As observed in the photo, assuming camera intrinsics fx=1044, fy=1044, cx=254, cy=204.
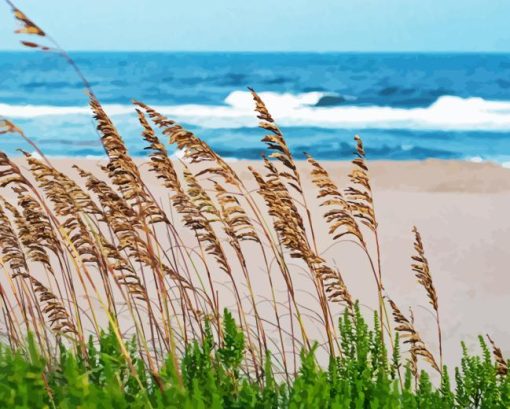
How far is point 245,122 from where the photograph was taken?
33.3m

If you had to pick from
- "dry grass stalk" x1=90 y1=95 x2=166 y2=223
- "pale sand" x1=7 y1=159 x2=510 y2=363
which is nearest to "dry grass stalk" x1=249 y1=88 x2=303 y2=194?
"dry grass stalk" x1=90 y1=95 x2=166 y2=223

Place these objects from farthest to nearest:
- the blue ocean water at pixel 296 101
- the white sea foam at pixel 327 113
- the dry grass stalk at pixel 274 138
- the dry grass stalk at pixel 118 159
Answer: the white sea foam at pixel 327 113 → the blue ocean water at pixel 296 101 → the dry grass stalk at pixel 274 138 → the dry grass stalk at pixel 118 159

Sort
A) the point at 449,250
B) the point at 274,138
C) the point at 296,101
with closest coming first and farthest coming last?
1. the point at 274,138
2. the point at 449,250
3. the point at 296,101

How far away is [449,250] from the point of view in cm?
938

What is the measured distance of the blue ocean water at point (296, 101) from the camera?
29.4m

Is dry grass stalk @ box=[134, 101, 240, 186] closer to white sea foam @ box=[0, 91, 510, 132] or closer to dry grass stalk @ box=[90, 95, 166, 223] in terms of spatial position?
dry grass stalk @ box=[90, 95, 166, 223]

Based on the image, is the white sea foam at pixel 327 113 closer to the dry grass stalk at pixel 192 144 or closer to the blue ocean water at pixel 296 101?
Result: the blue ocean water at pixel 296 101

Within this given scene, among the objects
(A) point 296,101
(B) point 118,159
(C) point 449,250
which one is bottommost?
(B) point 118,159

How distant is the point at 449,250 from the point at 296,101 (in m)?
30.3

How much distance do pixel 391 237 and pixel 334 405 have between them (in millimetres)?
6728

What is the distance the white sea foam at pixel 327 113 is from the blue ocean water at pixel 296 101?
0.05 m

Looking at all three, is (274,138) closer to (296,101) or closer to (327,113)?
(327,113)

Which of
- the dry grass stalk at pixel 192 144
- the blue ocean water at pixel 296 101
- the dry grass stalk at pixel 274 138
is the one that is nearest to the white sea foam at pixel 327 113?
the blue ocean water at pixel 296 101

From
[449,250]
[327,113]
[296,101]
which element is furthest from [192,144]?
[296,101]
